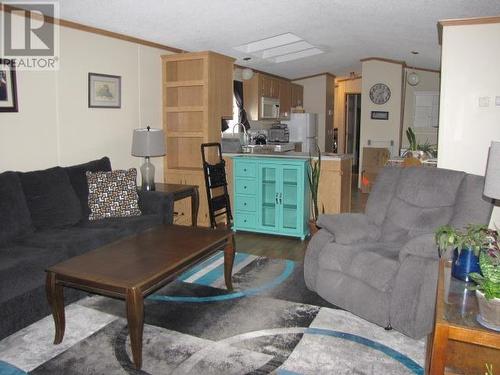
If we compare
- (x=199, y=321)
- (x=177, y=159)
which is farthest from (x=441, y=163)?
(x=177, y=159)

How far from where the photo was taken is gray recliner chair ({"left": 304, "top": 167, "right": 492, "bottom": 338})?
257 cm

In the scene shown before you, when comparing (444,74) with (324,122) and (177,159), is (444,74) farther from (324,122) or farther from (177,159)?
(324,122)

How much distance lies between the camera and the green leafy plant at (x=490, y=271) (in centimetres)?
174

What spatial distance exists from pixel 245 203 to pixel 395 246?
7.63 feet

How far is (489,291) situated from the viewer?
1.74 meters

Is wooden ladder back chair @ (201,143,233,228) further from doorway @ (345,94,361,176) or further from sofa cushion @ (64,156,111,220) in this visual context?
doorway @ (345,94,361,176)

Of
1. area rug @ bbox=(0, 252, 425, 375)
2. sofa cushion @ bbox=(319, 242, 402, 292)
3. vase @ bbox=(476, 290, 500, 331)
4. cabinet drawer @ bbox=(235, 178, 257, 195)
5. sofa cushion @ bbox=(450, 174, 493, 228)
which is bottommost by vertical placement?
area rug @ bbox=(0, 252, 425, 375)

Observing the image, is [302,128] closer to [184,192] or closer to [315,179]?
[315,179]

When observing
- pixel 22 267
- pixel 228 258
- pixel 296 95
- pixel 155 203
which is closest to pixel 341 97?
pixel 296 95

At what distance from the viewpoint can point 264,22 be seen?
459 cm

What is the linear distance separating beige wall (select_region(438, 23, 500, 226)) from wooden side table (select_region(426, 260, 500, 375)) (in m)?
1.68

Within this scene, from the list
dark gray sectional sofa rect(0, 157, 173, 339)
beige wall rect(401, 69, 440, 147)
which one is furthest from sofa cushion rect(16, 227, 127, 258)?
beige wall rect(401, 69, 440, 147)

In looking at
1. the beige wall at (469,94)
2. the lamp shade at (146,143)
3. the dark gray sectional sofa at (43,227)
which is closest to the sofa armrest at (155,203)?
the dark gray sectional sofa at (43,227)

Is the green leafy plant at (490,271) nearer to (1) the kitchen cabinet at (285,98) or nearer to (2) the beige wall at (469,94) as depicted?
(2) the beige wall at (469,94)
